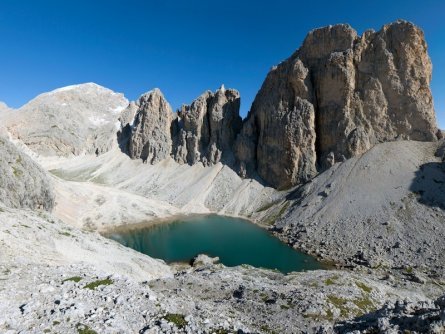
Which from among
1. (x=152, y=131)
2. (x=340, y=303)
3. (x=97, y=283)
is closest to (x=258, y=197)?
(x=152, y=131)

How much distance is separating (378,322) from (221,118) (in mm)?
137745

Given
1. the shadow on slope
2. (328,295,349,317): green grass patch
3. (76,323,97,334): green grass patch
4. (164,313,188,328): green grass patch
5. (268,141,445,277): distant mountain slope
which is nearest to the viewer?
(76,323,97,334): green grass patch

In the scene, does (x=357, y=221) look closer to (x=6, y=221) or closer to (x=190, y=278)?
(x=190, y=278)

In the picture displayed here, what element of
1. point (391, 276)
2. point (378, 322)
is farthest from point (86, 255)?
point (391, 276)

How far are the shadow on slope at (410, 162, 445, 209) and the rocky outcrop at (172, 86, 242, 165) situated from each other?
3006 inches

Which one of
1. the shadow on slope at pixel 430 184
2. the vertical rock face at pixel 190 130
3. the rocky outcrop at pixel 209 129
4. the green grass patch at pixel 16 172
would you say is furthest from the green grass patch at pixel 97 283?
the rocky outcrop at pixel 209 129

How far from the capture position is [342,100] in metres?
112

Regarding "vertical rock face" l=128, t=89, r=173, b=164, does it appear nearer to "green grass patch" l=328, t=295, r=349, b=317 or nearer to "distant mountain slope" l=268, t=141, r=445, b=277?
"distant mountain slope" l=268, t=141, r=445, b=277

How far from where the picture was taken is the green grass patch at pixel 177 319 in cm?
1624

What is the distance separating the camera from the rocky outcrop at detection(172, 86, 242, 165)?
14588cm

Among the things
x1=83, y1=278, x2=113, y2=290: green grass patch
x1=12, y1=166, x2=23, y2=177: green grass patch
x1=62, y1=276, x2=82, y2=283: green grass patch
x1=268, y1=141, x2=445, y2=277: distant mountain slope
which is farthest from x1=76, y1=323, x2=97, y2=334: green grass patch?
x1=268, y1=141, x2=445, y2=277: distant mountain slope

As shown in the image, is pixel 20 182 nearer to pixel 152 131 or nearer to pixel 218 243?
pixel 218 243

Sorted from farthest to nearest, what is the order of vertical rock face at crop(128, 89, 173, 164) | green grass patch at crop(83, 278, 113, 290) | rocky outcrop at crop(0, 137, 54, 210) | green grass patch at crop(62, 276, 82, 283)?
vertical rock face at crop(128, 89, 173, 164), rocky outcrop at crop(0, 137, 54, 210), green grass patch at crop(62, 276, 82, 283), green grass patch at crop(83, 278, 113, 290)

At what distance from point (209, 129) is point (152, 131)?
31546 mm
